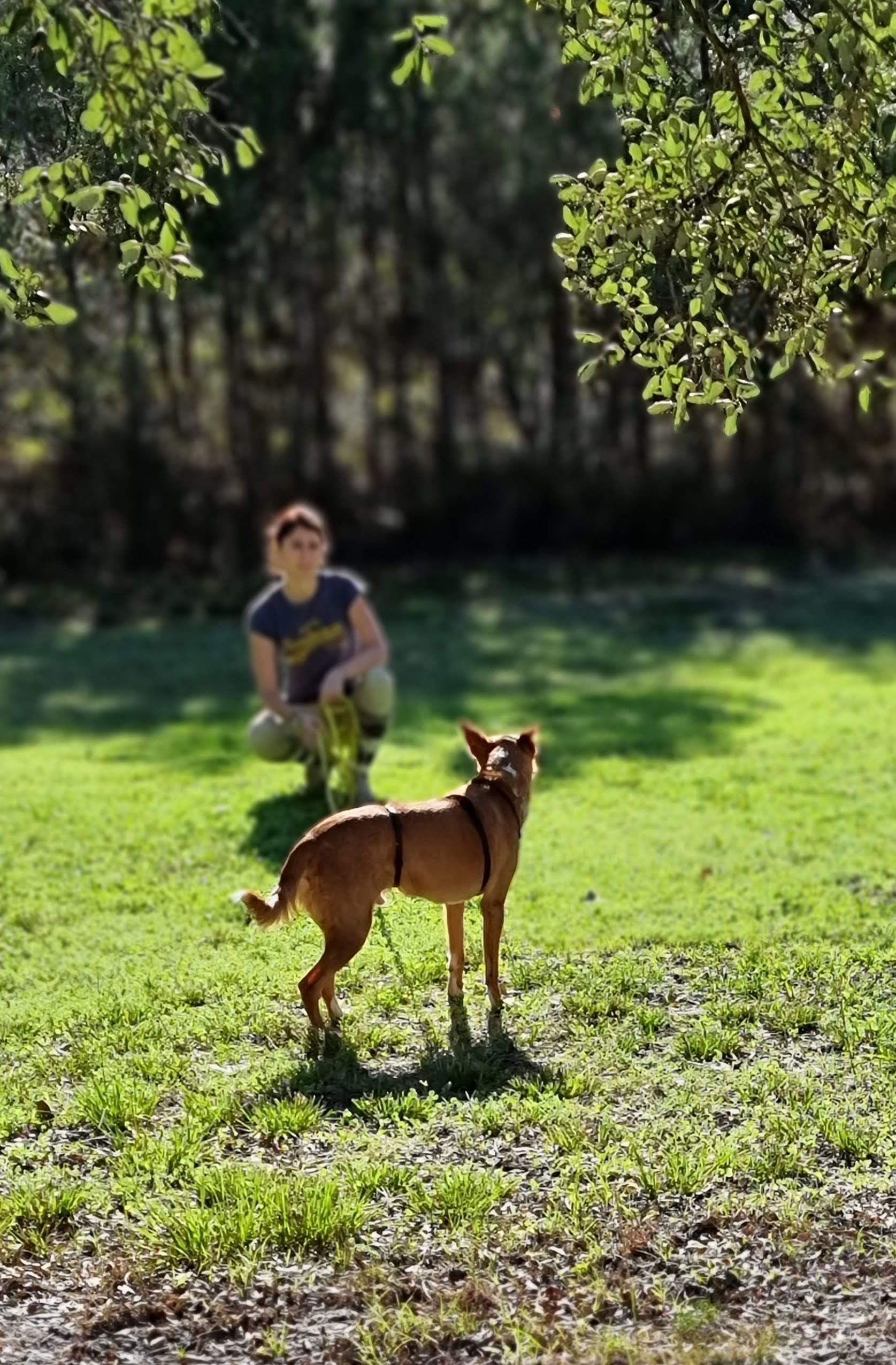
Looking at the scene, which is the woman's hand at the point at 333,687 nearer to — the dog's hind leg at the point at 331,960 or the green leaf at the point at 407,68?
the dog's hind leg at the point at 331,960

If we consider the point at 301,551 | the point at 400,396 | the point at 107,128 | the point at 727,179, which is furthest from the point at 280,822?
the point at 400,396

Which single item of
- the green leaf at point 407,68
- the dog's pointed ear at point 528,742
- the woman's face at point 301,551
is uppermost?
the green leaf at point 407,68

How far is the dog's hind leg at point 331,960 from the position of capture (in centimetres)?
562

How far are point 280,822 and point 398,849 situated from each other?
361 centimetres

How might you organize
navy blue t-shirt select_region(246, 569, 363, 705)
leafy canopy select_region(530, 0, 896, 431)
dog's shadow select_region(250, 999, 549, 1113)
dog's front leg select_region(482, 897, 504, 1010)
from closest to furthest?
leafy canopy select_region(530, 0, 896, 431) < dog's shadow select_region(250, 999, 549, 1113) < dog's front leg select_region(482, 897, 504, 1010) < navy blue t-shirt select_region(246, 569, 363, 705)

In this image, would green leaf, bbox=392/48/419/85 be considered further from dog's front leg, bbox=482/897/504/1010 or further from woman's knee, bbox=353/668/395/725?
woman's knee, bbox=353/668/395/725

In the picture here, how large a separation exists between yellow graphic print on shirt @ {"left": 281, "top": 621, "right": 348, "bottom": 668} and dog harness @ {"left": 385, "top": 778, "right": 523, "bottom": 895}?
366 centimetres

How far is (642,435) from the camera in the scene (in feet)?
74.1

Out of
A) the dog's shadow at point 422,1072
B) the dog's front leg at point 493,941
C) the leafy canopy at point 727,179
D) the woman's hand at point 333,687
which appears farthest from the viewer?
the woman's hand at point 333,687

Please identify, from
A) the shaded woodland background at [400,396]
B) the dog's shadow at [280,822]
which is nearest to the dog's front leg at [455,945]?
the dog's shadow at [280,822]

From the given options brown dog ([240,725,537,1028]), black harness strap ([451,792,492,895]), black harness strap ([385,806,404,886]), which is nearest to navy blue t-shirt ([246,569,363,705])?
brown dog ([240,725,537,1028])

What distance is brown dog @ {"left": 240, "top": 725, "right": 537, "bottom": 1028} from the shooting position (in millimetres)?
5602

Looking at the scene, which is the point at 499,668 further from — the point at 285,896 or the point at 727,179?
the point at 727,179

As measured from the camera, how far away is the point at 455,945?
6.16 meters
